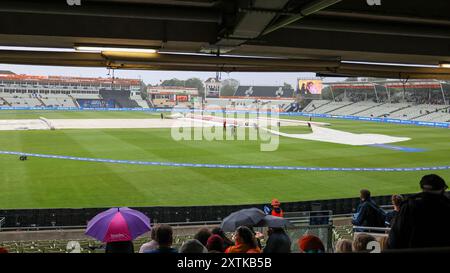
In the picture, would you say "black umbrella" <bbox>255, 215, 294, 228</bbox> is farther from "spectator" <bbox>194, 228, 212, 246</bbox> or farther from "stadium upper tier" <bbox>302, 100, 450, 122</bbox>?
"stadium upper tier" <bbox>302, 100, 450, 122</bbox>

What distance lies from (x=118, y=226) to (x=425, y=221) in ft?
14.2

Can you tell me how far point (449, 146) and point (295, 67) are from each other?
106 feet

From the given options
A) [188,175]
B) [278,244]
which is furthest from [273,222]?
[188,175]

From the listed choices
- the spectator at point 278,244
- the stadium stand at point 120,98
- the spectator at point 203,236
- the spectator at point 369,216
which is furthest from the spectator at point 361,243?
the stadium stand at point 120,98

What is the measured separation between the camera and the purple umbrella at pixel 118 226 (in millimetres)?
6331

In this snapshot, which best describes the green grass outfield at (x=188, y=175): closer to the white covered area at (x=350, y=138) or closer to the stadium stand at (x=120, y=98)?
the white covered area at (x=350, y=138)

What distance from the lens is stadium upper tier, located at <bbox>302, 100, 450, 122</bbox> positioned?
6844 centimetres

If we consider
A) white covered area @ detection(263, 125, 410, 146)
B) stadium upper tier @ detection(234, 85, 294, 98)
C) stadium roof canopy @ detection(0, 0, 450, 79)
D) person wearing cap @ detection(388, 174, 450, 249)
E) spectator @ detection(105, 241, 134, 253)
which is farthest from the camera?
stadium upper tier @ detection(234, 85, 294, 98)

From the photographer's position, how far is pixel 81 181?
20.9 metres

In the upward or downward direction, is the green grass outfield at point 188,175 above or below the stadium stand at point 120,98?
below

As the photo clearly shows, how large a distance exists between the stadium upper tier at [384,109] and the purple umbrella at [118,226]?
212 ft

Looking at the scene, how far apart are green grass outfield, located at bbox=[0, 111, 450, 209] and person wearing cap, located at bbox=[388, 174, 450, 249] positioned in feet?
46.8

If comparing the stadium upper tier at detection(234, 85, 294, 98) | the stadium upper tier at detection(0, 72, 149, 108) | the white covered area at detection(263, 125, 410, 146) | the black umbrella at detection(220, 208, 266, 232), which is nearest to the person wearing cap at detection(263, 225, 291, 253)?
the black umbrella at detection(220, 208, 266, 232)
